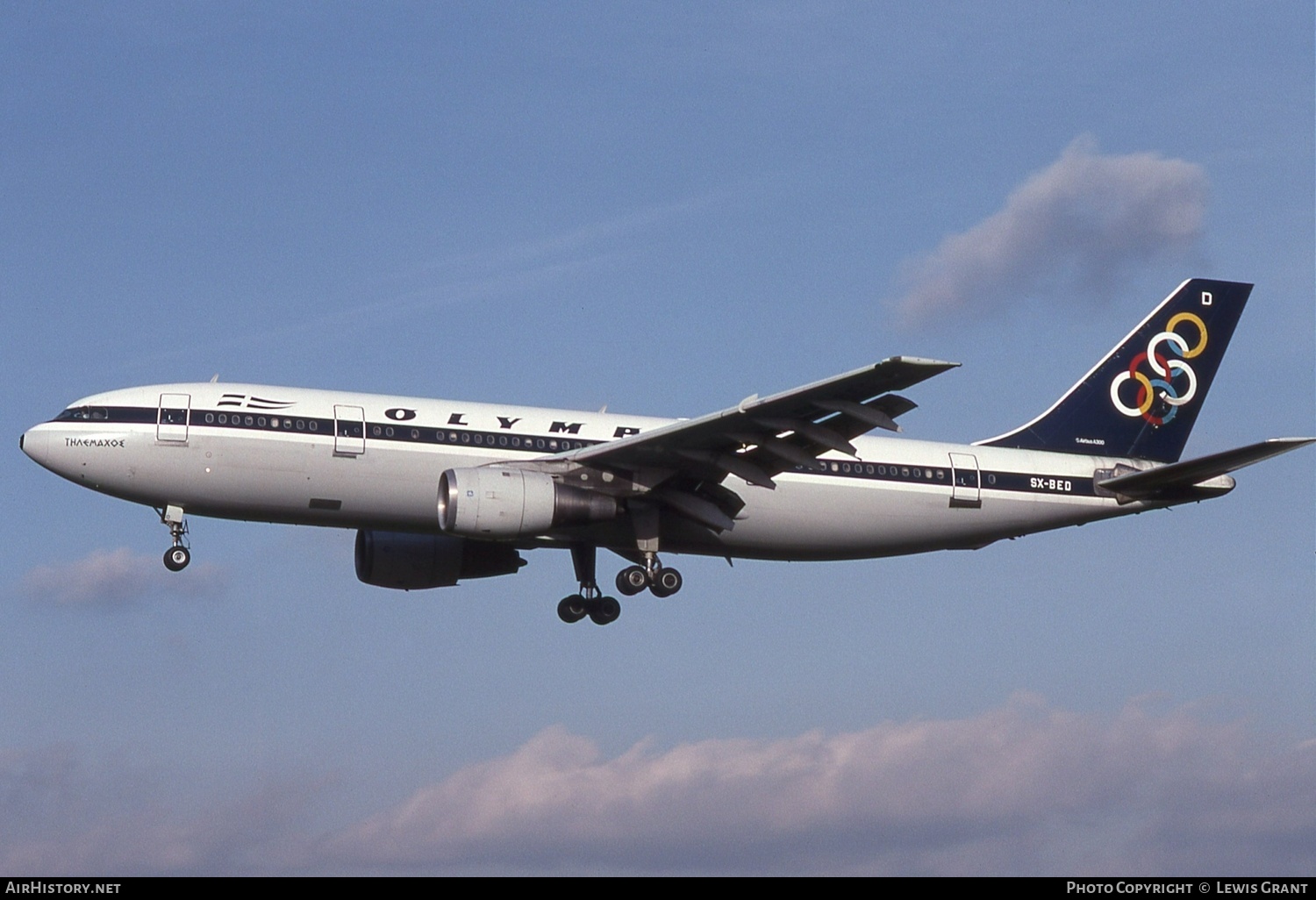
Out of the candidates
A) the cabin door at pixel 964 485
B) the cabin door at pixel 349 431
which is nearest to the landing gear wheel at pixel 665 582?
the cabin door at pixel 964 485

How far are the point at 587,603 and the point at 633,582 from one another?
2.75m

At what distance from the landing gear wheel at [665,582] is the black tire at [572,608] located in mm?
2918

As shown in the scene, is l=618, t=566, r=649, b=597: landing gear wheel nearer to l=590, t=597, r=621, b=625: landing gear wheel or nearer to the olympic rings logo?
l=590, t=597, r=621, b=625: landing gear wheel

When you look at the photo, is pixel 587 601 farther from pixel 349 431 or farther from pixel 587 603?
pixel 349 431

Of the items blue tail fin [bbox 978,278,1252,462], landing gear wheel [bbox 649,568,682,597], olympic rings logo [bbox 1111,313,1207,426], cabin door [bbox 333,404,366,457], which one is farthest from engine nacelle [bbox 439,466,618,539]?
olympic rings logo [bbox 1111,313,1207,426]

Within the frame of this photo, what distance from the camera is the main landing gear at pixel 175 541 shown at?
1430 inches

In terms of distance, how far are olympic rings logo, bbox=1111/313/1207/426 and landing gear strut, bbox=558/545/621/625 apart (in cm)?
1310

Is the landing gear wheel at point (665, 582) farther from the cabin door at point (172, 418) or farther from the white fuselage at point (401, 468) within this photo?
the cabin door at point (172, 418)

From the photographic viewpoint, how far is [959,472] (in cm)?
4000

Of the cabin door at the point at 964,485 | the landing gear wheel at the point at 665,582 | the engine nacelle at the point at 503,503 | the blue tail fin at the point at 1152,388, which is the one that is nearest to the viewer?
the engine nacelle at the point at 503,503

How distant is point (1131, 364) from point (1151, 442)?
233 centimetres

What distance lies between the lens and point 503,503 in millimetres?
35469

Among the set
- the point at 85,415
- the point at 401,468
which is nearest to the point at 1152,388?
the point at 401,468
